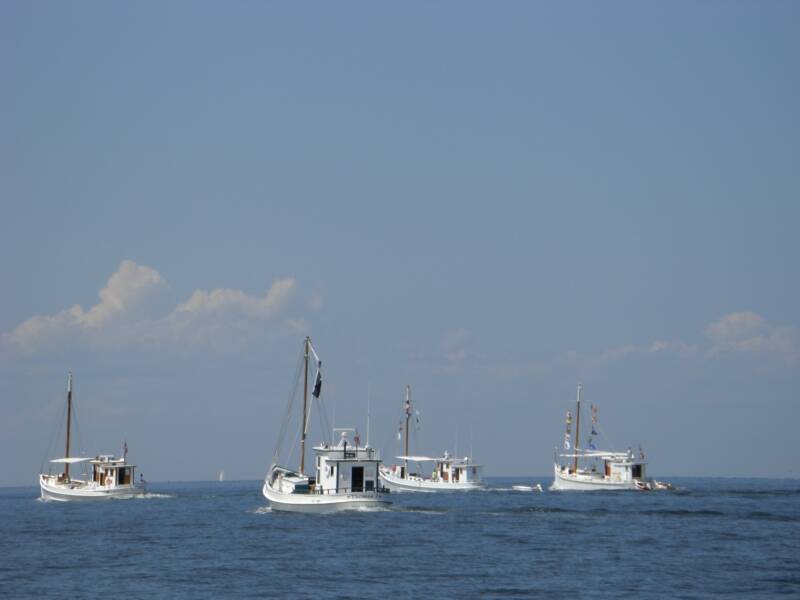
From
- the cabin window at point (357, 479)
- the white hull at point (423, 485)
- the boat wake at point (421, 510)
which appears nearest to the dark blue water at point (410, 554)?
the boat wake at point (421, 510)

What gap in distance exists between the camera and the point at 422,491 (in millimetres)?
143625

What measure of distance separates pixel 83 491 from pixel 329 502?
45990 mm

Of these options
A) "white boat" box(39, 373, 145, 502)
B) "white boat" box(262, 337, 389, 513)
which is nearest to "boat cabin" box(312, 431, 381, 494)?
"white boat" box(262, 337, 389, 513)

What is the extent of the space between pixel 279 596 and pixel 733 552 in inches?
1108

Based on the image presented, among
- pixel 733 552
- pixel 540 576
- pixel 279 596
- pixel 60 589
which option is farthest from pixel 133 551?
pixel 733 552

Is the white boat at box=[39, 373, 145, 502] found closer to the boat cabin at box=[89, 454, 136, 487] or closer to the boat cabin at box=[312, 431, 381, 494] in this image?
the boat cabin at box=[89, 454, 136, 487]

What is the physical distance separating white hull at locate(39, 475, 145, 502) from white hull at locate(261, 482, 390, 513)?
1509 inches

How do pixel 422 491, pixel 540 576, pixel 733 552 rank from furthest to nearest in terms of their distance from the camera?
pixel 422 491 < pixel 733 552 < pixel 540 576

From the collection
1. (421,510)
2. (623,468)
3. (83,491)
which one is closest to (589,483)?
(623,468)

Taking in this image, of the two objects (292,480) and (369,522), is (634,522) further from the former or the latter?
(292,480)

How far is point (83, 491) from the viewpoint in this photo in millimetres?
118625

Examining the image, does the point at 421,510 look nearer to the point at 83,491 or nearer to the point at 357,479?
the point at 357,479

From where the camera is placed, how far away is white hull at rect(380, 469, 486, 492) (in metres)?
143

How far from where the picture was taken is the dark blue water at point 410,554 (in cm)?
4947
